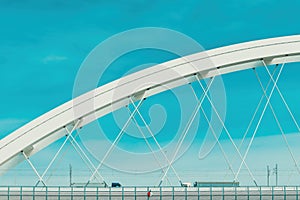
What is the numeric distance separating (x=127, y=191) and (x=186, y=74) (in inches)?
280

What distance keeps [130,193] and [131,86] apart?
5.88 meters

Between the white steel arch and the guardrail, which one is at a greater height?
the white steel arch

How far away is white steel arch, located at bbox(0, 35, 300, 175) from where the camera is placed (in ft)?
134

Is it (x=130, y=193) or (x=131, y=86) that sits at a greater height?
(x=131, y=86)

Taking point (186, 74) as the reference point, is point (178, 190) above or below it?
below

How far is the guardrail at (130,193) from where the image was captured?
42.0 m

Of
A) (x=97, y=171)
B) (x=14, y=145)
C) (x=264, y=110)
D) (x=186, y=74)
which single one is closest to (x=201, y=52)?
(x=186, y=74)

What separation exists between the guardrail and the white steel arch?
173 cm

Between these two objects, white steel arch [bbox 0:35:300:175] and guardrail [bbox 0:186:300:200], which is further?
guardrail [bbox 0:186:300:200]

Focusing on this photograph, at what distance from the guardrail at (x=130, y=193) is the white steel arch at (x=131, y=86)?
1725 mm

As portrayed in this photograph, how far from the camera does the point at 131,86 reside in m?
41.3

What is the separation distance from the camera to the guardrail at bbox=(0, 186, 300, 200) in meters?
42.0

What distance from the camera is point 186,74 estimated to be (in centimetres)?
4131

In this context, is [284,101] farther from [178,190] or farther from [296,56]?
[178,190]
